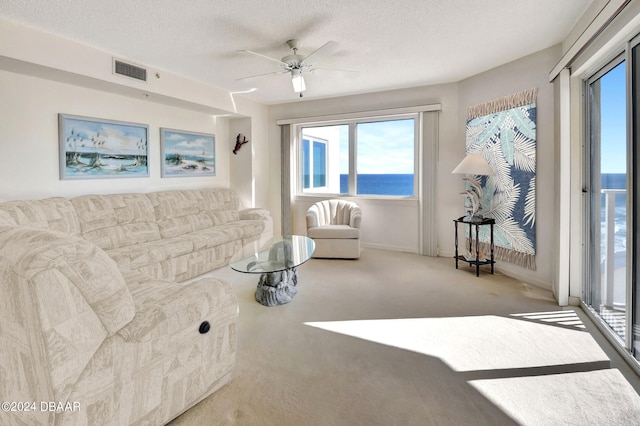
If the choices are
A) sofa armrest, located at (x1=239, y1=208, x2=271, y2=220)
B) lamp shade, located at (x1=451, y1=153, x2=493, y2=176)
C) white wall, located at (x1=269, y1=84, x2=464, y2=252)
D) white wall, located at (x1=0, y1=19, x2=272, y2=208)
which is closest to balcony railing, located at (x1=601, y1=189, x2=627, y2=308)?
lamp shade, located at (x1=451, y1=153, x2=493, y2=176)

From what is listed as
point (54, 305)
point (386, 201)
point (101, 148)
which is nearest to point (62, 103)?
point (101, 148)

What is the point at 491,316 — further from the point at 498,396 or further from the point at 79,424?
the point at 79,424

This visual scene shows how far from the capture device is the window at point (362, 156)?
543cm

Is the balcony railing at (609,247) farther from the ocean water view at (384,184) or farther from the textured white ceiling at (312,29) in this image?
the ocean water view at (384,184)

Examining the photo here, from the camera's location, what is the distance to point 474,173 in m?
3.99

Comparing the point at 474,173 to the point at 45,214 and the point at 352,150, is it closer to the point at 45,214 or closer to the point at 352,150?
the point at 352,150

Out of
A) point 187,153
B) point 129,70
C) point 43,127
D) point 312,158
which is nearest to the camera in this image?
point 43,127

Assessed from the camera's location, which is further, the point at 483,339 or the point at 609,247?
the point at 609,247

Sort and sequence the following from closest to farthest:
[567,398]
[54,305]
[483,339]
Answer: [54,305], [567,398], [483,339]

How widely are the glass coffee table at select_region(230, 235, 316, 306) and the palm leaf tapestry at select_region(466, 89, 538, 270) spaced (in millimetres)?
2363

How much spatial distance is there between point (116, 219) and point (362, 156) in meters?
3.71

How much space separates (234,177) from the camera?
5.95 m

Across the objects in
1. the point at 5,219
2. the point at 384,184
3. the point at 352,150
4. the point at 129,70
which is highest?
the point at 129,70

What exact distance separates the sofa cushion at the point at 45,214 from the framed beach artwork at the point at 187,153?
1541mm
